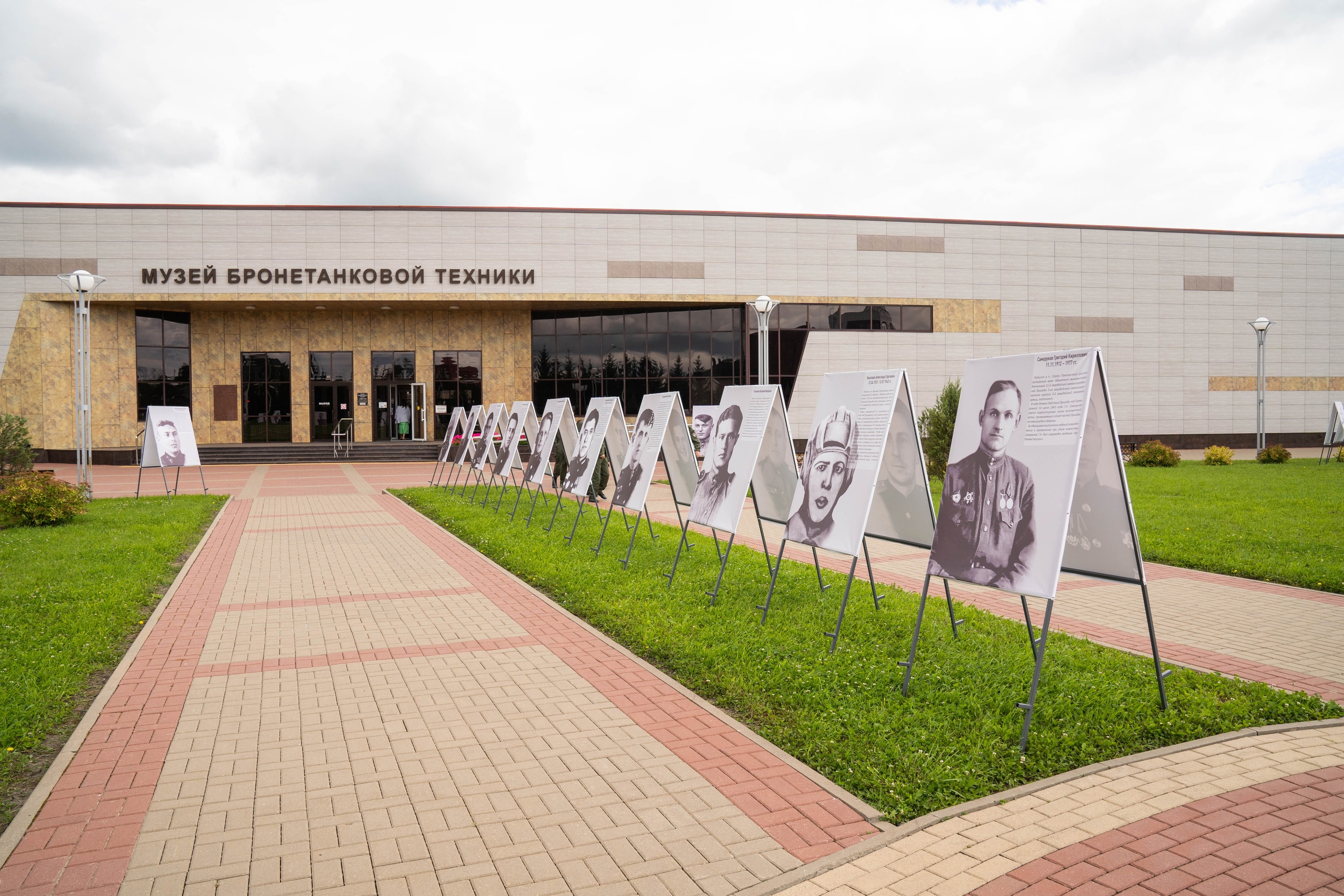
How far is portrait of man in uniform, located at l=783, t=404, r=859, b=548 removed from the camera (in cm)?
666

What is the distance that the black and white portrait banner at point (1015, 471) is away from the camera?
4816mm

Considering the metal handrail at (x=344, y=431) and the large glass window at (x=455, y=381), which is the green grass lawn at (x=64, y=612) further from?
the large glass window at (x=455, y=381)

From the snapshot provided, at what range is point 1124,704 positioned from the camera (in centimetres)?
512

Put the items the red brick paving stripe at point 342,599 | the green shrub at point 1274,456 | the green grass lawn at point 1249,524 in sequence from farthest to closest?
1. the green shrub at point 1274,456
2. the green grass lawn at point 1249,524
3. the red brick paving stripe at point 342,599

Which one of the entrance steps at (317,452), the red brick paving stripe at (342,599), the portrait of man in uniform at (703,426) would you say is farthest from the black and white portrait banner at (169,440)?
the entrance steps at (317,452)

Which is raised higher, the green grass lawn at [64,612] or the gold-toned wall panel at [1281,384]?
the gold-toned wall panel at [1281,384]

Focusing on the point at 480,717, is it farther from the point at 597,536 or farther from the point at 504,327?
the point at 504,327

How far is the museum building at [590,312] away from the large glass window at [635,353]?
0.09m

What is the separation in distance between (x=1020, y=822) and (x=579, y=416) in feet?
112

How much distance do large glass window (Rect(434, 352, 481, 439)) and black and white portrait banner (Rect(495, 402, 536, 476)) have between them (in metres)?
20.1

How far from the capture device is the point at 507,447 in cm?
1587

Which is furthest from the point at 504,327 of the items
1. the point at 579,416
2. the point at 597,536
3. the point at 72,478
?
the point at 597,536

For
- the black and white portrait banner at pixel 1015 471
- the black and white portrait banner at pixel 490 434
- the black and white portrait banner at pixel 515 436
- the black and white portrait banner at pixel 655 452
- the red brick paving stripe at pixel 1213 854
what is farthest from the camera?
the black and white portrait banner at pixel 490 434

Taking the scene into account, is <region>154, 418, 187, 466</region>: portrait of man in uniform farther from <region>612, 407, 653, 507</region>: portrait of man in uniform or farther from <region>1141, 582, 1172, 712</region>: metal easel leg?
<region>1141, 582, 1172, 712</region>: metal easel leg
